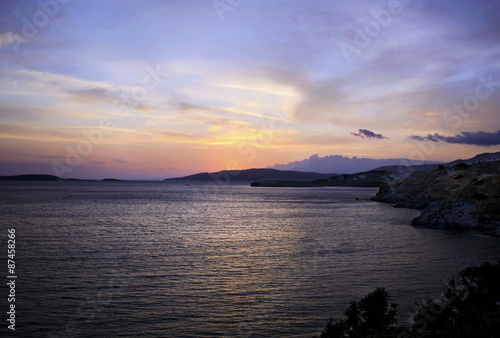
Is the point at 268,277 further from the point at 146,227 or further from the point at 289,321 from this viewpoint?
the point at 146,227

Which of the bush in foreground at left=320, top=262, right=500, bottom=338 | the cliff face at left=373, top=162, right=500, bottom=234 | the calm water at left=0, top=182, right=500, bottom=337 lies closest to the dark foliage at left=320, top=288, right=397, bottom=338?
the bush in foreground at left=320, top=262, right=500, bottom=338

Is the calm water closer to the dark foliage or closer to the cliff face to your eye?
the dark foliage

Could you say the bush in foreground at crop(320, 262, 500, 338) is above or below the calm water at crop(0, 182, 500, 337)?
above

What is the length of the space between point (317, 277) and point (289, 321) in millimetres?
7165

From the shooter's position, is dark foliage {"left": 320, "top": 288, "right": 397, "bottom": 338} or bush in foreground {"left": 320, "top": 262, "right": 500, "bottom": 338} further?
dark foliage {"left": 320, "top": 288, "right": 397, "bottom": 338}

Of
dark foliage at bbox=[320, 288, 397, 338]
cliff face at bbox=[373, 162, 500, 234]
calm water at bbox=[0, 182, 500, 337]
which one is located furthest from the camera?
cliff face at bbox=[373, 162, 500, 234]

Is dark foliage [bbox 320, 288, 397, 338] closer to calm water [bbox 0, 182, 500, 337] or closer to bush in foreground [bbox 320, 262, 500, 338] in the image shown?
bush in foreground [bbox 320, 262, 500, 338]

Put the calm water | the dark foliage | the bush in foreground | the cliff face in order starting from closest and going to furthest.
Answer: the bush in foreground, the dark foliage, the calm water, the cliff face

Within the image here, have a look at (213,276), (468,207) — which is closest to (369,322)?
(213,276)

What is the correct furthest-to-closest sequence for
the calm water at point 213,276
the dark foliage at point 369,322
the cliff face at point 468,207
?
1. the cliff face at point 468,207
2. the calm water at point 213,276
3. the dark foliage at point 369,322

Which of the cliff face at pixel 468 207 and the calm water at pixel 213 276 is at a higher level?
the cliff face at pixel 468 207

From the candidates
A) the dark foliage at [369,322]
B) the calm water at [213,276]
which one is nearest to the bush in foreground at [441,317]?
the dark foliage at [369,322]

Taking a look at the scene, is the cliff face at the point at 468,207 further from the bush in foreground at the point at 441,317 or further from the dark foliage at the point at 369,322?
the dark foliage at the point at 369,322

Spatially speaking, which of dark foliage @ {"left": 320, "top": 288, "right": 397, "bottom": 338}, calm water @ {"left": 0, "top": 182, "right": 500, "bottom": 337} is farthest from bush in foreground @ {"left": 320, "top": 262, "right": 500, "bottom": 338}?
calm water @ {"left": 0, "top": 182, "right": 500, "bottom": 337}
